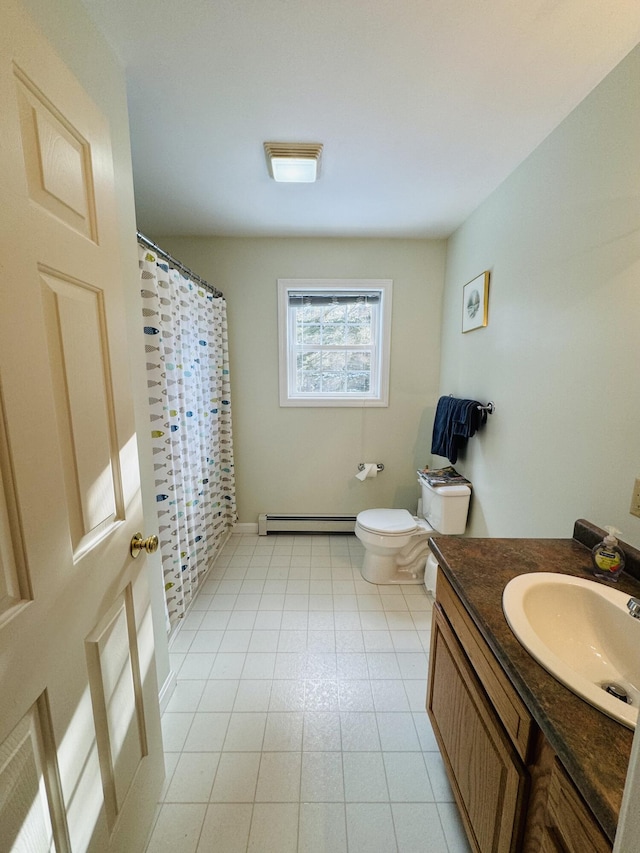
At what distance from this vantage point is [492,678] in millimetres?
782

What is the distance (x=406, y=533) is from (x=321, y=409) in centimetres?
114

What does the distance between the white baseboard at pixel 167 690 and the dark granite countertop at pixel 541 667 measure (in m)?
1.29

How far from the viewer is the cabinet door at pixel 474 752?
71 cm

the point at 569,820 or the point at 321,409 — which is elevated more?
the point at 321,409

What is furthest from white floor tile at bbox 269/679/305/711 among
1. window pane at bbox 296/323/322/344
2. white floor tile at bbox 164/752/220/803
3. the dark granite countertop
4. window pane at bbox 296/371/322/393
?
window pane at bbox 296/323/322/344

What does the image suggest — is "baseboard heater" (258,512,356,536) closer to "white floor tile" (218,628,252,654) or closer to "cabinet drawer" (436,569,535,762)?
"white floor tile" (218,628,252,654)

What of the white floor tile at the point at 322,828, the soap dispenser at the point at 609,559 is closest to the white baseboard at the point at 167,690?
the white floor tile at the point at 322,828

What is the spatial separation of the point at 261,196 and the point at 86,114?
1.28 m

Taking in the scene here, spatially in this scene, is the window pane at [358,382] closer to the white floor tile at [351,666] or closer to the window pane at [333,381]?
the window pane at [333,381]

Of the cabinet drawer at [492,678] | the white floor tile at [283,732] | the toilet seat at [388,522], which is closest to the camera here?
the cabinet drawer at [492,678]

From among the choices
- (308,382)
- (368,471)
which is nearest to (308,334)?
(308,382)

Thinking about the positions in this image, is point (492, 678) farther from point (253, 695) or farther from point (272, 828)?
point (253, 695)

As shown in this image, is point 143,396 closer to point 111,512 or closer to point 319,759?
point 111,512

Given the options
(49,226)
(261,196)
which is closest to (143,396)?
(49,226)
